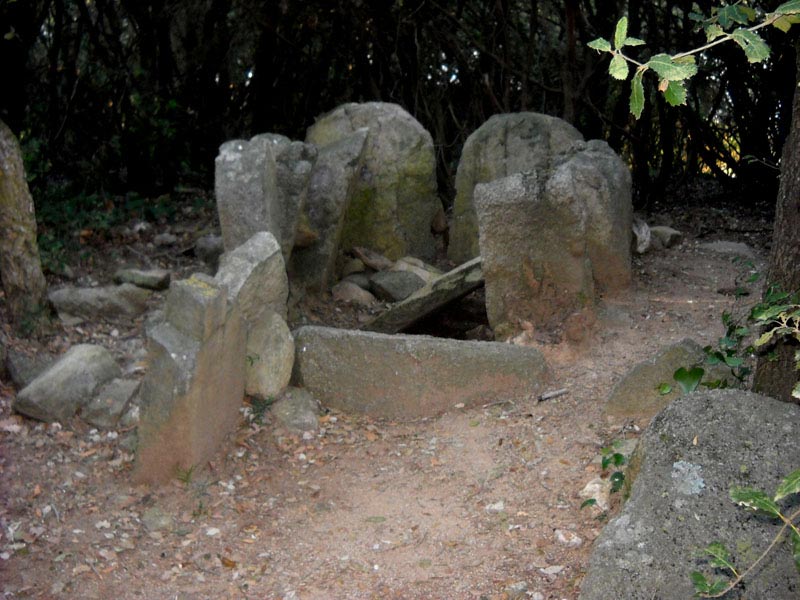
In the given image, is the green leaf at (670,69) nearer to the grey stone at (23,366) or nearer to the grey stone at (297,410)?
the grey stone at (297,410)

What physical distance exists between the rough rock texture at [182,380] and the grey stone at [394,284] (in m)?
2.02

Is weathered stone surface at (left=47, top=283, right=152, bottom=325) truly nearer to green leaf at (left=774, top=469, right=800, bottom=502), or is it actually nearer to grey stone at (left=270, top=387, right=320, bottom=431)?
grey stone at (left=270, top=387, right=320, bottom=431)

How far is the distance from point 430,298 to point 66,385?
197 cm

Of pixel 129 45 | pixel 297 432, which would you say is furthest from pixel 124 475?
pixel 129 45

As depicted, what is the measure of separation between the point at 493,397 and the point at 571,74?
138 inches

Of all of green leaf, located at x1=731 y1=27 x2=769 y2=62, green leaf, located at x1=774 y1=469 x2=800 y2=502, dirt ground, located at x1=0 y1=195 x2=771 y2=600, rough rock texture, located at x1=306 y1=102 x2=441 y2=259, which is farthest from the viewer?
rough rock texture, located at x1=306 y1=102 x2=441 y2=259

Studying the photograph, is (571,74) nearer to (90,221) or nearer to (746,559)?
(90,221)

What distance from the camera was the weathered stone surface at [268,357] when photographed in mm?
4199

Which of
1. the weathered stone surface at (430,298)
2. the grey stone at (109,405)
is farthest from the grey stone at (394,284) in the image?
the grey stone at (109,405)

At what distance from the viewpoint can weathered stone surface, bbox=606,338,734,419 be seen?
3.77 m

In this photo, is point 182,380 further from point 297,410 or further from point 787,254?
point 787,254

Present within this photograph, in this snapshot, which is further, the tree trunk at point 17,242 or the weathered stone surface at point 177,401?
the tree trunk at point 17,242

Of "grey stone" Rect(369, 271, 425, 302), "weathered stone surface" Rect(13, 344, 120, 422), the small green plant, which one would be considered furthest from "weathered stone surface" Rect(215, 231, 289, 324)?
the small green plant

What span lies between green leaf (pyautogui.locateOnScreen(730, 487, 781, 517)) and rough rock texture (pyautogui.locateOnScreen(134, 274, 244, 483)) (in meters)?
A: 2.04
